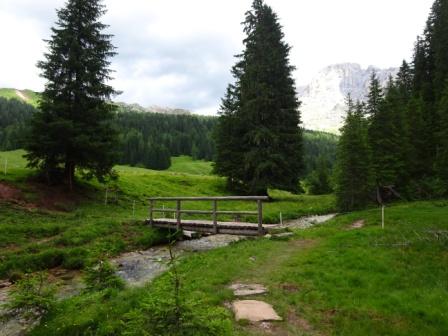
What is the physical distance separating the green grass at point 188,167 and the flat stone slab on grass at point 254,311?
10396 cm

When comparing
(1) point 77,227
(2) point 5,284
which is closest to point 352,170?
(1) point 77,227

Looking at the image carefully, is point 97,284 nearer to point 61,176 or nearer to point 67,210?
point 67,210

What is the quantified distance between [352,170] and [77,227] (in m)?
22.8

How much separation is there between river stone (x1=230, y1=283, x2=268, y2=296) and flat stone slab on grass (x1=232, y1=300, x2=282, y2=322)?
623 millimetres

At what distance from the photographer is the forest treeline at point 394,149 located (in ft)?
106

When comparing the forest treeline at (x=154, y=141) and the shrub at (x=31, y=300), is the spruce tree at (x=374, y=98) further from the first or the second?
the shrub at (x=31, y=300)

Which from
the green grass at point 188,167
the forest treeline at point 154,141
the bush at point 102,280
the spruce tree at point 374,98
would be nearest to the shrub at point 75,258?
the bush at point 102,280

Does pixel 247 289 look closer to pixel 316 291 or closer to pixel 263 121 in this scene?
pixel 316 291

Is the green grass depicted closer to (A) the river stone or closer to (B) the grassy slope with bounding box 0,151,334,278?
(B) the grassy slope with bounding box 0,151,334,278

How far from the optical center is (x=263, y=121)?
4047 cm

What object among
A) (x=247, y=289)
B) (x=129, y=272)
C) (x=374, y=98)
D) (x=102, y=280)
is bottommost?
(x=129, y=272)

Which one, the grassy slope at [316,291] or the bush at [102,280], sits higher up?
the grassy slope at [316,291]

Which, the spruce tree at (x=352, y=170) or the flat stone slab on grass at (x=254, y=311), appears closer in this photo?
the flat stone slab on grass at (x=254, y=311)

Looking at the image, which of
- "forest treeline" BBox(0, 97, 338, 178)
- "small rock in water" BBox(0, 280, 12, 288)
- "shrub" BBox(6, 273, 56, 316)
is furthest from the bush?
"forest treeline" BBox(0, 97, 338, 178)
